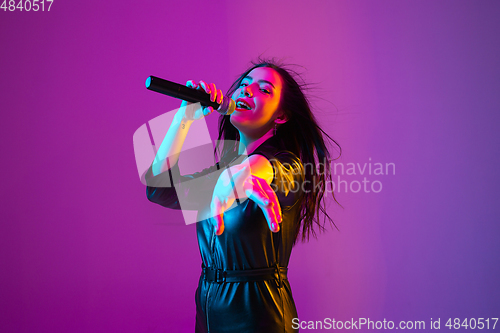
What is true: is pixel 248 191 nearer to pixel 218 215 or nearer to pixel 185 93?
pixel 218 215

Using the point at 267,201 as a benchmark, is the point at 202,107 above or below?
above

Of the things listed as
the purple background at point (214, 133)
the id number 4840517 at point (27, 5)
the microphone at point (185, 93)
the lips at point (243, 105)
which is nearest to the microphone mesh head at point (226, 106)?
the microphone at point (185, 93)

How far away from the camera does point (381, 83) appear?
6.69 feet

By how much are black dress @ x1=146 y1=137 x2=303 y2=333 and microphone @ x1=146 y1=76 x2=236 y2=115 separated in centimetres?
13

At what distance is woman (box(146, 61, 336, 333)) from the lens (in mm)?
861

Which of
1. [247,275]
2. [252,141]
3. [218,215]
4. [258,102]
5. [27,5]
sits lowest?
[247,275]

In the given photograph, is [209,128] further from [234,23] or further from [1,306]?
[1,306]

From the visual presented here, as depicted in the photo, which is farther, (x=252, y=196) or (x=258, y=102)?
(x=258, y=102)

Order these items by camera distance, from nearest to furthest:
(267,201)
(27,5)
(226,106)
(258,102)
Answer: (267,201) < (226,106) < (258,102) < (27,5)

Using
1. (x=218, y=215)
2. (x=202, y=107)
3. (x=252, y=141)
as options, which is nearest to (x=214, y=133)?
(x=252, y=141)

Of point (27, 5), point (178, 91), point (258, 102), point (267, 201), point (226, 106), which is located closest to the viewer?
point (267, 201)

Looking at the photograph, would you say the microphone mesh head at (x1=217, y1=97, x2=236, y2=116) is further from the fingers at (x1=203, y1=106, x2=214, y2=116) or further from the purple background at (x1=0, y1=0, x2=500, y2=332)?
the purple background at (x1=0, y1=0, x2=500, y2=332)

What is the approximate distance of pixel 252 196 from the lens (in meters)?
0.76

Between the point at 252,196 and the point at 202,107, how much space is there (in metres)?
0.35
